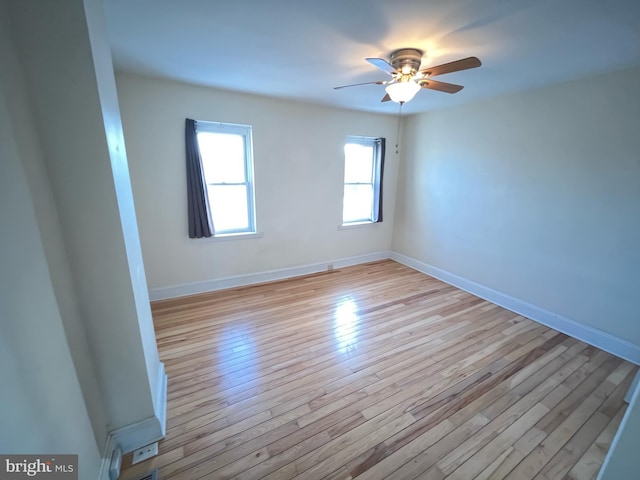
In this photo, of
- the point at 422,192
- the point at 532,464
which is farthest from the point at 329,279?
the point at 532,464

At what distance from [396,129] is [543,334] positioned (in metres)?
3.35

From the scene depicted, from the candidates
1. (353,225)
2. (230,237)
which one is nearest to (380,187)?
(353,225)

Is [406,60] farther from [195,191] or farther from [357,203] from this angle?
[357,203]

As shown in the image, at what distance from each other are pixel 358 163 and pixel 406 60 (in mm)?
2291

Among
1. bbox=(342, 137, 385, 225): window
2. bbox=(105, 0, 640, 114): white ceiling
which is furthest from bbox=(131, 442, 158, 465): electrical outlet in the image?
bbox=(342, 137, 385, 225): window

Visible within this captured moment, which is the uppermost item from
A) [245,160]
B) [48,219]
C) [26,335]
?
[245,160]

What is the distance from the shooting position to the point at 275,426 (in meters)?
1.60

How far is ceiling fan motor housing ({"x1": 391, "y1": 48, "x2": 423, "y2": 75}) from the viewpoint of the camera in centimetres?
172

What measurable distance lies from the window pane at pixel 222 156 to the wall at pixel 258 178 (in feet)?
0.67

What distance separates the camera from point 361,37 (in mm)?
1567

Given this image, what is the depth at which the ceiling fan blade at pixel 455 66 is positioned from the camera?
4.87 feet

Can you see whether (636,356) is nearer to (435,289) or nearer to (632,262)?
(632,262)

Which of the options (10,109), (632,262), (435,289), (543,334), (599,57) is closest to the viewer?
(10,109)

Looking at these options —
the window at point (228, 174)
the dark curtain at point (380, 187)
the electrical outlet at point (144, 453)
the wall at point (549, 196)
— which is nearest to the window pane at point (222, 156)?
the window at point (228, 174)
